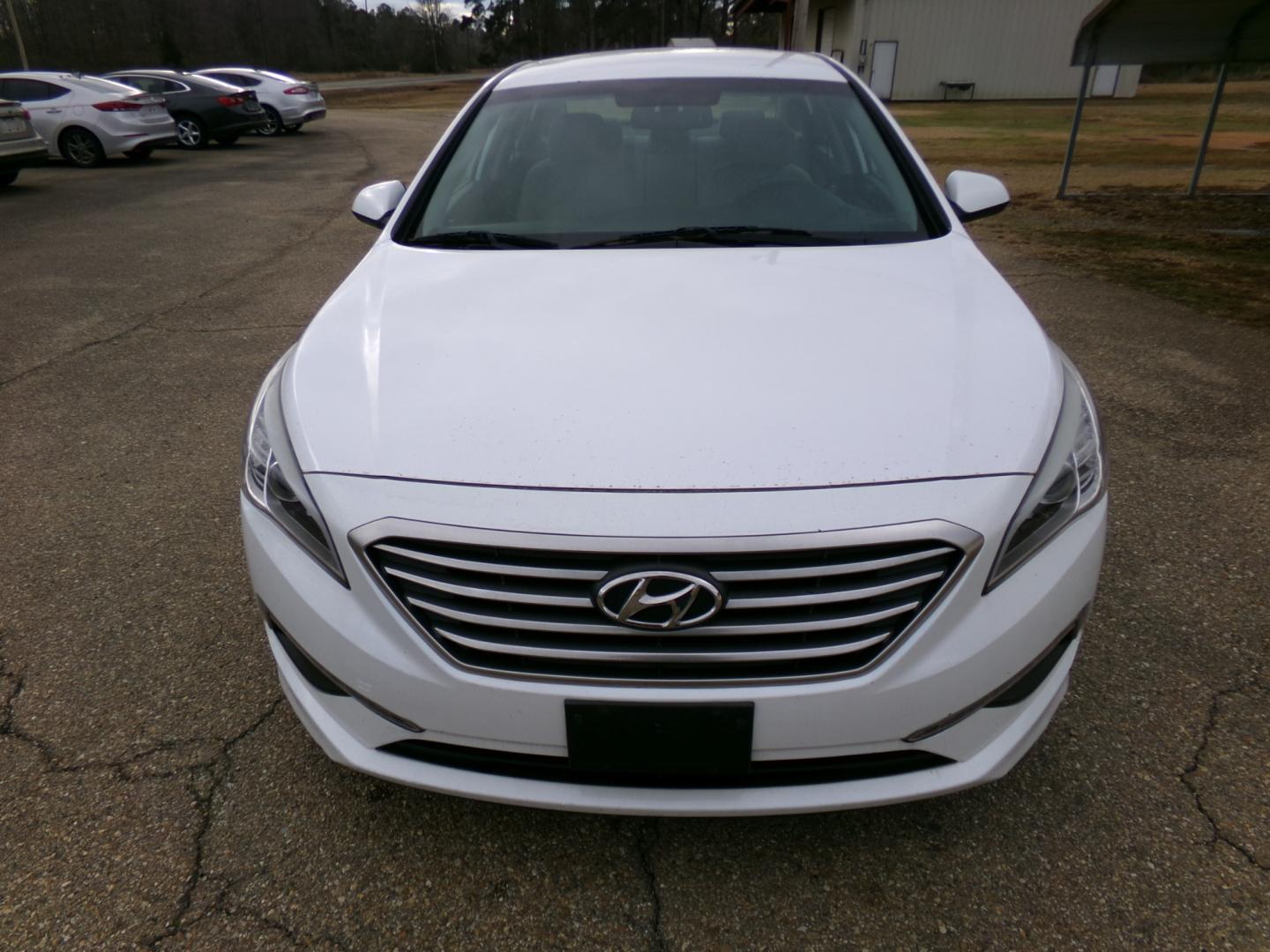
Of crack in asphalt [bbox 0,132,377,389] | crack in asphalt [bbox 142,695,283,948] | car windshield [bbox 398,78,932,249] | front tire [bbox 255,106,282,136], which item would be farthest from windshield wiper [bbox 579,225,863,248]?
front tire [bbox 255,106,282,136]

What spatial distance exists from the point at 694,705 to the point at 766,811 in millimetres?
249

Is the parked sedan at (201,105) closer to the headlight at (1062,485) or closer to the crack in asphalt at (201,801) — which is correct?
the crack in asphalt at (201,801)

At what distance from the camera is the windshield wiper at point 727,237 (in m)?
2.45

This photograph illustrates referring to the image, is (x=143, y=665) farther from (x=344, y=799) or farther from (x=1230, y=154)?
(x=1230, y=154)

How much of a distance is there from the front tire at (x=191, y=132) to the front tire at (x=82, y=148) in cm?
254

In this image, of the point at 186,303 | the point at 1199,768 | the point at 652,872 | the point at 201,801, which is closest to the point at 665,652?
the point at 652,872

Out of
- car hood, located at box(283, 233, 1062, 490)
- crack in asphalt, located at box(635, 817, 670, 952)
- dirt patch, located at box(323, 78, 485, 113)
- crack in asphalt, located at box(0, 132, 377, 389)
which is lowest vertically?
dirt patch, located at box(323, 78, 485, 113)

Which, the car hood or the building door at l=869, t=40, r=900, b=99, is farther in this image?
the building door at l=869, t=40, r=900, b=99

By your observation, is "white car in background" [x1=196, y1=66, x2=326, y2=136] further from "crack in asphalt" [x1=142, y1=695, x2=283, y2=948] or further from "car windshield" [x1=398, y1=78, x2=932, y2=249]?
"crack in asphalt" [x1=142, y1=695, x2=283, y2=948]

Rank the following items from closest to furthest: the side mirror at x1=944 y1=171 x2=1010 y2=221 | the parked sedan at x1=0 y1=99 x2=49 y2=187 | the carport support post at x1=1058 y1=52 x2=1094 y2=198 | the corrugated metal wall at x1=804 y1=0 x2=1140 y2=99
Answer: the side mirror at x1=944 y1=171 x2=1010 y2=221 → the carport support post at x1=1058 y1=52 x2=1094 y2=198 → the parked sedan at x1=0 y1=99 x2=49 y2=187 → the corrugated metal wall at x1=804 y1=0 x2=1140 y2=99

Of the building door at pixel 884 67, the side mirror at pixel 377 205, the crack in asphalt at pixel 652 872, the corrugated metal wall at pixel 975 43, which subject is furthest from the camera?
the building door at pixel 884 67

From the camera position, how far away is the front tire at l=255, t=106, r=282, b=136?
737 inches

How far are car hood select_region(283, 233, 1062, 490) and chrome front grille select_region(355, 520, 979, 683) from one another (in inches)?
4.7

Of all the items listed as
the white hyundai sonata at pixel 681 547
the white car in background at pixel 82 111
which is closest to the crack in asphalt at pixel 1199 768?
the white hyundai sonata at pixel 681 547
